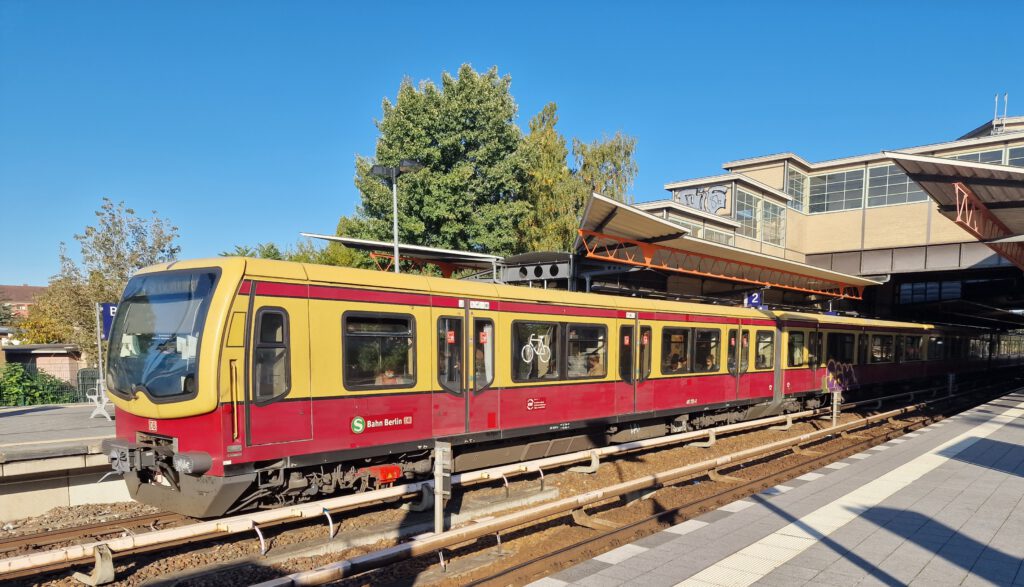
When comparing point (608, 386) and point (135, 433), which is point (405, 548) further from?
point (608, 386)

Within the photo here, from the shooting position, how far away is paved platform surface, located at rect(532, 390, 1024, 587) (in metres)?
5.60

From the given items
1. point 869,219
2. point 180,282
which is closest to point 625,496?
point 180,282

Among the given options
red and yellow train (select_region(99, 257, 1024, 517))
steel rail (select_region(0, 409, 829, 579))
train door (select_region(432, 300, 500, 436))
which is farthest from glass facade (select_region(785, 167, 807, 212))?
steel rail (select_region(0, 409, 829, 579))

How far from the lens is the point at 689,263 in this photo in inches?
860

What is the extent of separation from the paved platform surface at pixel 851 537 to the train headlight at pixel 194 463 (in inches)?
146

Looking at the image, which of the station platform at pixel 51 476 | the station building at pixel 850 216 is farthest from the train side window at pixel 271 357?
the station building at pixel 850 216

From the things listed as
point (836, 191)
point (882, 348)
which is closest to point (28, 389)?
point (882, 348)

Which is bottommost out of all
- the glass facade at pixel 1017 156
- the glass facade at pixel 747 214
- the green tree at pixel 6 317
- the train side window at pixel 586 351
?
the green tree at pixel 6 317

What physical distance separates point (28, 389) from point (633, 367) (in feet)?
64.1

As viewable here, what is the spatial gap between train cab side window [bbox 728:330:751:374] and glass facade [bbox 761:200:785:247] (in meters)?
18.8

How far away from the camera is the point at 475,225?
80.3 feet

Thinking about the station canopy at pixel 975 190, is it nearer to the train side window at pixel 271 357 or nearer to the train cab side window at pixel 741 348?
the train cab side window at pixel 741 348

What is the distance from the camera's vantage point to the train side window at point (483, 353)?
360 inches

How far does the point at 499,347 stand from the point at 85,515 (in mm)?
6419
